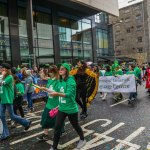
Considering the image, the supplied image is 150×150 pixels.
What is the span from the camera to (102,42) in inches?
1395

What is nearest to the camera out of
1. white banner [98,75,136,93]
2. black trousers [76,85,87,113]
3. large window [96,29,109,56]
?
black trousers [76,85,87,113]

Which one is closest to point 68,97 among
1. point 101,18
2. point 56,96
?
point 56,96

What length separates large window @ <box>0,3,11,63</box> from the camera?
1961 centimetres

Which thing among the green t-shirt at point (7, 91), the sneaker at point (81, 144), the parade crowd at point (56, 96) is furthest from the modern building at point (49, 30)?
the sneaker at point (81, 144)

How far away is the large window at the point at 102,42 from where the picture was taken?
3458 cm

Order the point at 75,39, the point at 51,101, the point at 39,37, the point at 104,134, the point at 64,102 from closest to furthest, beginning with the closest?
the point at 64,102 < the point at 51,101 < the point at 104,134 < the point at 39,37 < the point at 75,39

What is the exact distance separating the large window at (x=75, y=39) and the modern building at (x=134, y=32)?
1166 inches

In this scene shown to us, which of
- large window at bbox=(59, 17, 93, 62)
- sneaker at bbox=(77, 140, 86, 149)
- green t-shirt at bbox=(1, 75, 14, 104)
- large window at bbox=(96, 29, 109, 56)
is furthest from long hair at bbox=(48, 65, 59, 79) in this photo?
large window at bbox=(96, 29, 109, 56)

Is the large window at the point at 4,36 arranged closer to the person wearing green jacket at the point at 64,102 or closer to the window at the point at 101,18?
the person wearing green jacket at the point at 64,102

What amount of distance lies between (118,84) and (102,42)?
2483cm

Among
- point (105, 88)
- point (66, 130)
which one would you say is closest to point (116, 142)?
point (66, 130)

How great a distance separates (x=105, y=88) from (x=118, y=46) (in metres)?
54.4

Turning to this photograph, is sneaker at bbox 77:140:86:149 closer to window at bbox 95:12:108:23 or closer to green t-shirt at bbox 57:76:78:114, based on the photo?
green t-shirt at bbox 57:76:78:114

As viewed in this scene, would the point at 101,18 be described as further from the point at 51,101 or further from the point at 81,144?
the point at 81,144
